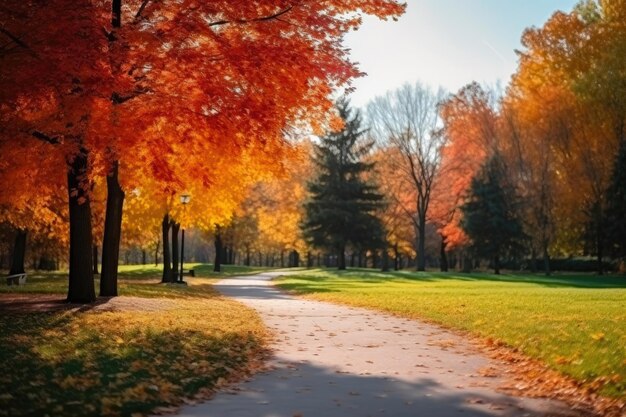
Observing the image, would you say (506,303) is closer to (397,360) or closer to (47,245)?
(397,360)

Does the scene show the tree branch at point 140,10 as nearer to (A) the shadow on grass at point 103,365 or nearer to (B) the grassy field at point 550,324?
(A) the shadow on grass at point 103,365

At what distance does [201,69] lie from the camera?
11656mm

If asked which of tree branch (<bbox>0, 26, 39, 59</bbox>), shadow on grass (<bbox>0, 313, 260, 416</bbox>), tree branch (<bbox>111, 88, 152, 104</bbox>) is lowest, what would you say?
shadow on grass (<bbox>0, 313, 260, 416</bbox>)

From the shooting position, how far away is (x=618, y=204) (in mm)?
40312

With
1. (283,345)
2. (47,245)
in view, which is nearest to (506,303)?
(283,345)

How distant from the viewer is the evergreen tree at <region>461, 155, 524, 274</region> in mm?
47906

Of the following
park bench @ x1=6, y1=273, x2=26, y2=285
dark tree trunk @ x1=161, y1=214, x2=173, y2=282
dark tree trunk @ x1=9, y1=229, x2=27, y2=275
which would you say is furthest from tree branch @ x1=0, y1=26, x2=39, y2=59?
dark tree trunk @ x1=9, y1=229, x2=27, y2=275

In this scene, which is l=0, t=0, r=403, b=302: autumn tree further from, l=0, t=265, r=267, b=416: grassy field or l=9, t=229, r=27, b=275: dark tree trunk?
l=9, t=229, r=27, b=275: dark tree trunk

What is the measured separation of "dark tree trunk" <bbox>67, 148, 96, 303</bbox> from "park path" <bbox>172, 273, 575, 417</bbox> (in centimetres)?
529

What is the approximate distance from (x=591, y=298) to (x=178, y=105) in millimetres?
14786

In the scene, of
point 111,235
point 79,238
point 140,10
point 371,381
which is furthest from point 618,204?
point 371,381

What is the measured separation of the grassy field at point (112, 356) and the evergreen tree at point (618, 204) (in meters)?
33.7

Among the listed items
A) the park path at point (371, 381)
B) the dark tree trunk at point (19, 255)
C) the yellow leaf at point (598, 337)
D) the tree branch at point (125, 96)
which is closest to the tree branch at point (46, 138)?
the tree branch at point (125, 96)

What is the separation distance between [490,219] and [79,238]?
127ft
